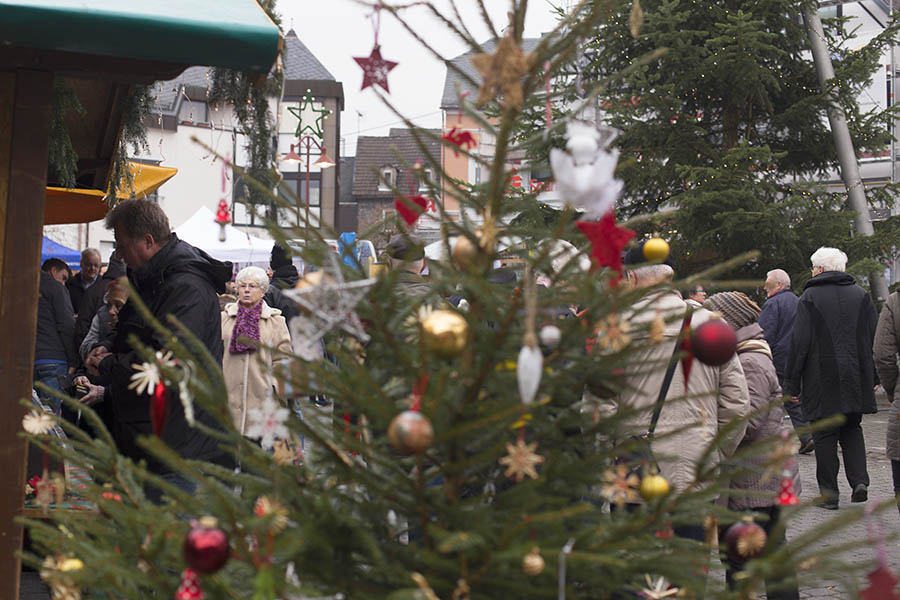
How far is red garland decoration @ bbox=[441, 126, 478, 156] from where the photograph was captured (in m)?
2.25

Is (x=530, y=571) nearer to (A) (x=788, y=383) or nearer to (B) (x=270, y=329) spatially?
(B) (x=270, y=329)

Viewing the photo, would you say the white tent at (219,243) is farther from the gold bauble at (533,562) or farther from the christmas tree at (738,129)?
the gold bauble at (533,562)

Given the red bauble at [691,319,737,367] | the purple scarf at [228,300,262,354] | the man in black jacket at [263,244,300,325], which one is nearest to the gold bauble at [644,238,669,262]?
the red bauble at [691,319,737,367]

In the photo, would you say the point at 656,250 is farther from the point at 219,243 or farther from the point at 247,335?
the point at 219,243

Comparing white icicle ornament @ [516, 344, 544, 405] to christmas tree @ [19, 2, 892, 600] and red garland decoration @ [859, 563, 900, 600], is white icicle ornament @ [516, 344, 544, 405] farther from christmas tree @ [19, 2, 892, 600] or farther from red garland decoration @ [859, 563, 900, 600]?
red garland decoration @ [859, 563, 900, 600]

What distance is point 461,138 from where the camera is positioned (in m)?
2.26

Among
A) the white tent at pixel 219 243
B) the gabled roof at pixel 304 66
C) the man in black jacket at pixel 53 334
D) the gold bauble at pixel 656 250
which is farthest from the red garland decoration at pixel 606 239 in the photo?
the gabled roof at pixel 304 66

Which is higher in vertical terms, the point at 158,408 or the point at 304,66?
the point at 304,66

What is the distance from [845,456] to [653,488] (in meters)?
6.55

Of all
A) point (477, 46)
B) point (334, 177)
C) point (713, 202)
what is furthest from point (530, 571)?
point (334, 177)

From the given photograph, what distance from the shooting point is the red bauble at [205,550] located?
1655 mm

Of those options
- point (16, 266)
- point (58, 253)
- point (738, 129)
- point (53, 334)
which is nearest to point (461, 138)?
point (16, 266)

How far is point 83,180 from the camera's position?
7.32 m

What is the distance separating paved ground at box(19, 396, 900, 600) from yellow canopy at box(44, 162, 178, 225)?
8.52ft
